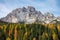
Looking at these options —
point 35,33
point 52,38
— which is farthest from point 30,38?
point 52,38

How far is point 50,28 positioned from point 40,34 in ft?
0.95

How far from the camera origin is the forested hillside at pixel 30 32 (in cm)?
420

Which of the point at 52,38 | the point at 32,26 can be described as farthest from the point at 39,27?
the point at 52,38

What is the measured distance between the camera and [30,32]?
435cm

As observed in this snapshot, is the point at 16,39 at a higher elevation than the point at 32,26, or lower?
Answer: lower

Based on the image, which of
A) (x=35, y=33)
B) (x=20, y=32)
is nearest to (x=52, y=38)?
(x=35, y=33)

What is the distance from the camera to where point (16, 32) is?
4375 millimetres

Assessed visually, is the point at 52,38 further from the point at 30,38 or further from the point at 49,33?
Result: the point at 30,38

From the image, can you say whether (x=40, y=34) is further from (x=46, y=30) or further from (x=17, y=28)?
(x=17, y=28)

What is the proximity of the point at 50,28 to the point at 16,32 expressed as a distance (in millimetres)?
767

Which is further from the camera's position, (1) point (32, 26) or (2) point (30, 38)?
(1) point (32, 26)

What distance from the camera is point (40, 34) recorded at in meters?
4.26

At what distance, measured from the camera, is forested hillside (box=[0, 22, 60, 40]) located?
4.20 metres

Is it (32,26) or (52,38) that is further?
(32,26)
